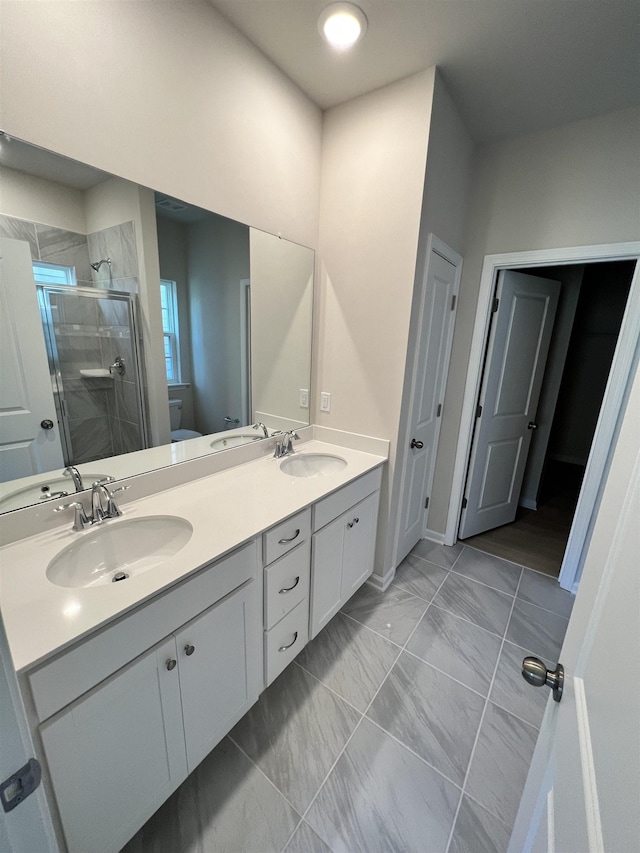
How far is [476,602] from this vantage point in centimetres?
208

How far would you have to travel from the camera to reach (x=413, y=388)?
1.98 m

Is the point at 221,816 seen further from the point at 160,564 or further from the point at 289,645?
the point at 160,564

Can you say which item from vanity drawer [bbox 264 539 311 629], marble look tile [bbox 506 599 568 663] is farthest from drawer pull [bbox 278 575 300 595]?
marble look tile [bbox 506 599 568 663]

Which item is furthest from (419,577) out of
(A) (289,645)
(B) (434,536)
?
(A) (289,645)

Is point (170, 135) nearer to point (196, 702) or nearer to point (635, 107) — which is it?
point (196, 702)

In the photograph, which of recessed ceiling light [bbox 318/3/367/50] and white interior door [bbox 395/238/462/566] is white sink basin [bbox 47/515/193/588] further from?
recessed ceiling light [bbox 318/3/367/50]

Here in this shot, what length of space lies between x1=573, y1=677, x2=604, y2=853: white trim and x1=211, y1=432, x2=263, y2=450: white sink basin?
59.5 inches

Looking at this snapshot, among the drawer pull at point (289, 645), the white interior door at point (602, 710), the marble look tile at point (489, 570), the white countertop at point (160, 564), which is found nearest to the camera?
the white interior door at point (602, 710)

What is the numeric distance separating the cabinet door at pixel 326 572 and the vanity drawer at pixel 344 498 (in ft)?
0.15

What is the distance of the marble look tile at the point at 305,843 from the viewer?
105 centimetres

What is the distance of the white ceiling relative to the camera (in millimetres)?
1297

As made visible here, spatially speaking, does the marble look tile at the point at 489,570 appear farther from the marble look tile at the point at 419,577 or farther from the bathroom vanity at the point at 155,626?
the bathroom vanity at the point at 155,626

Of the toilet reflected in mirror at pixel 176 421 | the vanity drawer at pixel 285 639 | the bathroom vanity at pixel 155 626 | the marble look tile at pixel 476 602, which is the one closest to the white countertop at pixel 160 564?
the bathroom vanity at pixel 155 626

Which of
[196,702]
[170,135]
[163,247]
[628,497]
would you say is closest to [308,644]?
[196,702]
